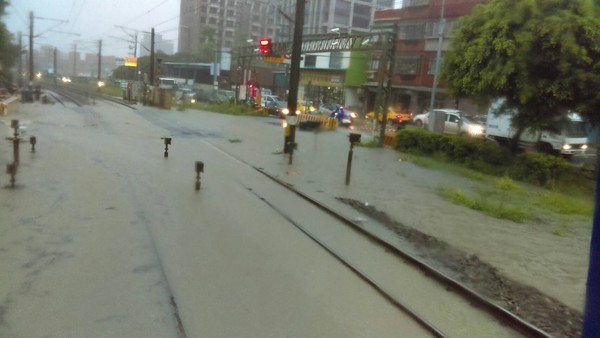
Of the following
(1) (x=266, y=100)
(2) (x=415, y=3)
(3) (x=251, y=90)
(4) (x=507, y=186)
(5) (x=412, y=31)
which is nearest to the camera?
(4) (x=507, y=186)

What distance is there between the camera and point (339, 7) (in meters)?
67.6

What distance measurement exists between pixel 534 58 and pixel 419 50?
103 ft

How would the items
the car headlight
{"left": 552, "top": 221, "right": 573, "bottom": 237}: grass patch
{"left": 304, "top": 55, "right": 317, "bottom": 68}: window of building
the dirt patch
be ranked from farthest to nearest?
{"left": 304, "top": 55, "right": 317, "bottom": 68}: window of building → the car headlight → {"left": 552, "top": 221, "right": 573, "bottom": 237}: grass patch → the dirt patch

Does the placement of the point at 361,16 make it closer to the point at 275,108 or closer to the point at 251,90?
the point at 251,90

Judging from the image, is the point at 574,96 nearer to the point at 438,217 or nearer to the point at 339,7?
the point at 438,217

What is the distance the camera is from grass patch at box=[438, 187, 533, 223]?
10734 millimetres

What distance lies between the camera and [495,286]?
6449 mm

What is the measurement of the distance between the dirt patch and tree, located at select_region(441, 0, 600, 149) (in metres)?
8.73

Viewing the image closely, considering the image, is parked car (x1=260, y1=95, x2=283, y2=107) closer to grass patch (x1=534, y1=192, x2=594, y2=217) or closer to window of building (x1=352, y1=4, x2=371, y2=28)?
window of building (x1=352, y1=4, x2=371, y2=28)

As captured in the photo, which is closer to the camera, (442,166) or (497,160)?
(497,160)

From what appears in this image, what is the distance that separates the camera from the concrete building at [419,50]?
144ft

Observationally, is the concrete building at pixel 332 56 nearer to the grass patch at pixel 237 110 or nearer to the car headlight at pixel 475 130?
the grass patch at pixel 237 110

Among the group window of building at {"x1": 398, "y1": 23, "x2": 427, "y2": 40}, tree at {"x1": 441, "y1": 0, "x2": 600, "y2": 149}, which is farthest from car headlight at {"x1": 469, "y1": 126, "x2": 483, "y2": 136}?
window of building at {"x1": 398, "y1": 23, "x2": 427, "y2": 40}

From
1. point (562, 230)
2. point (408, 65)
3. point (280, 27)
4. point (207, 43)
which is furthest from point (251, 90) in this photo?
point (562, 230)
